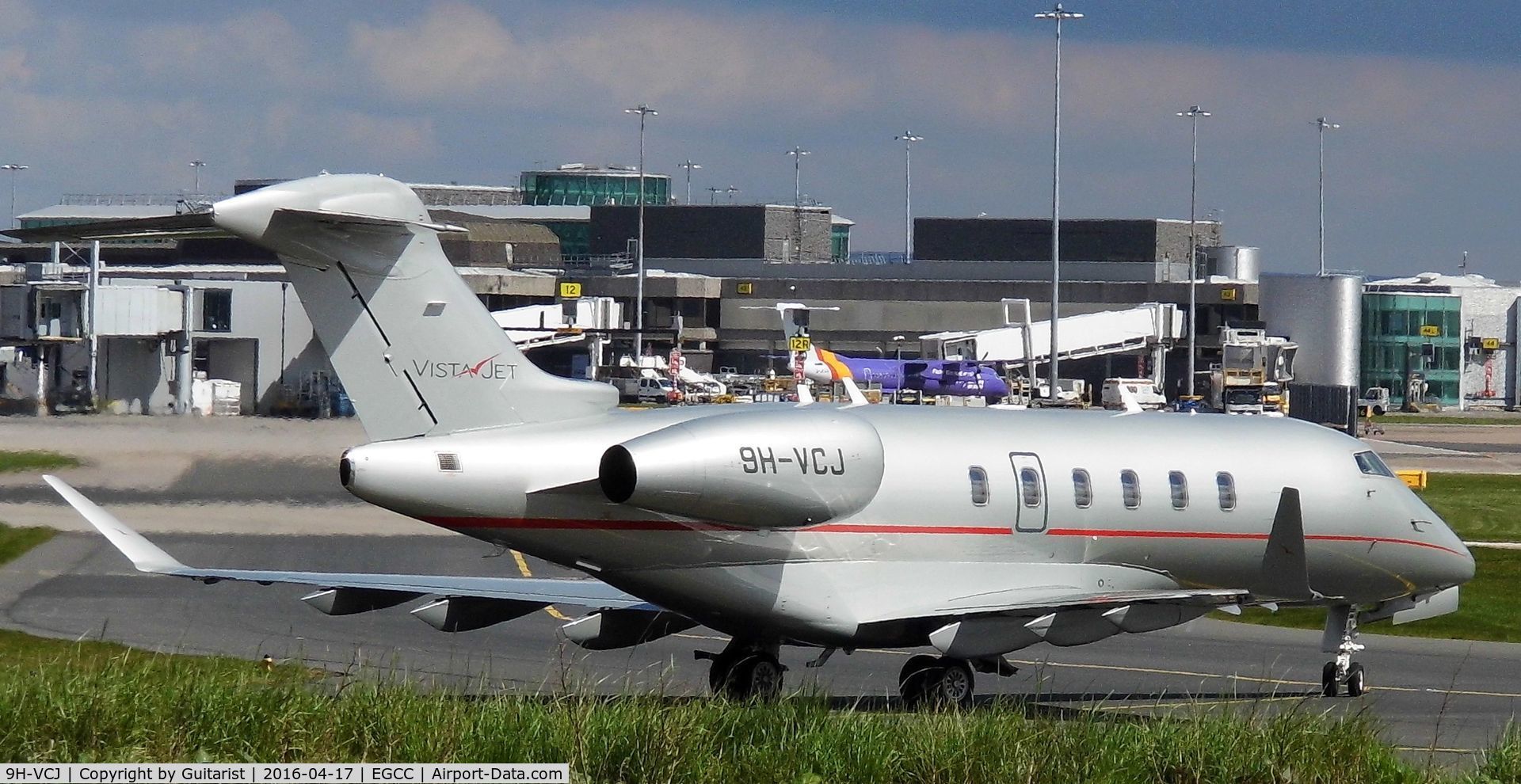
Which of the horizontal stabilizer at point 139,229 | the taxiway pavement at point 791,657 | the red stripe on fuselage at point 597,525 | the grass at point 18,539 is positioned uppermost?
the horizontal stabilizer at point 139,229

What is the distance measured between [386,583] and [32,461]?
21.4 m

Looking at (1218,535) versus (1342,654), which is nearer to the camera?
(1218,535)

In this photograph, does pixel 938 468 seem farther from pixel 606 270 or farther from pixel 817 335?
pixel 606 270

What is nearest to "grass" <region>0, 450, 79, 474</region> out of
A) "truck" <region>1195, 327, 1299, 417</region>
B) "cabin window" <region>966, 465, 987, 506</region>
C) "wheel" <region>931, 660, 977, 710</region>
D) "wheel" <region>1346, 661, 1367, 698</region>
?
"cabin window" <region>966, 465, 987, 506</region>

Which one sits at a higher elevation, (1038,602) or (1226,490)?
(1226,490)

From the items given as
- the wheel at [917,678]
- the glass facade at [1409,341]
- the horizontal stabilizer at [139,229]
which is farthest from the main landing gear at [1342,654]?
the glass facade at [1409,341]

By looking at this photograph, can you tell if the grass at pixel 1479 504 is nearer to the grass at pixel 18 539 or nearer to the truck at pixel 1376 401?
the grass at pixel 18 539

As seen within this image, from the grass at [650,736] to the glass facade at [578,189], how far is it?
152146mm

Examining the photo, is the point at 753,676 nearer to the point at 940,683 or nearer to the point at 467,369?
the point at 940,683

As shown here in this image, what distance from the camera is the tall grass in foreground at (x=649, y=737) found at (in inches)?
491

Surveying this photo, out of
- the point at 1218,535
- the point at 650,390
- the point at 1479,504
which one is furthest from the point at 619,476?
the point at 650,390

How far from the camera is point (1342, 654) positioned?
21172 mm

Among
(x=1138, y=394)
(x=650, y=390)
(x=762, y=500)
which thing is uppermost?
(x=762, y=500)

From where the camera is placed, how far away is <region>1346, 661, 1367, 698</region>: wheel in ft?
68.7
